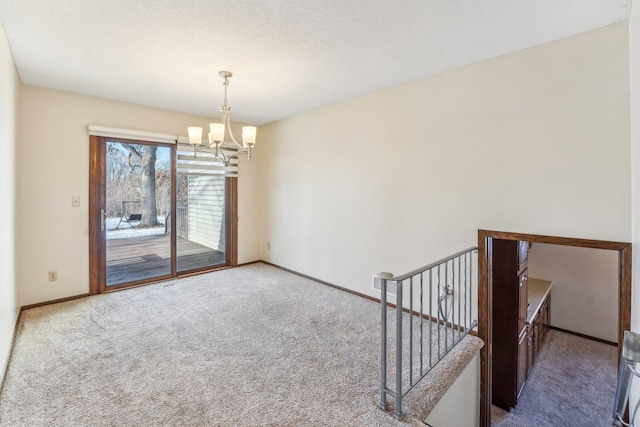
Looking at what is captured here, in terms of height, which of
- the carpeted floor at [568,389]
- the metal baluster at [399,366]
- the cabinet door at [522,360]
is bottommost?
the carpeted floor at [568,389]

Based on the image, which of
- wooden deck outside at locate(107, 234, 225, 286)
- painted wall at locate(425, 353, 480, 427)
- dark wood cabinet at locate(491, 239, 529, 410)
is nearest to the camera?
painted wall at locate(425, 353, 480, 427)

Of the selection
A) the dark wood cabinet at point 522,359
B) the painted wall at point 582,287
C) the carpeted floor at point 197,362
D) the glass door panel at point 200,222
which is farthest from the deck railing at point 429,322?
the glass door panel at point 200,222

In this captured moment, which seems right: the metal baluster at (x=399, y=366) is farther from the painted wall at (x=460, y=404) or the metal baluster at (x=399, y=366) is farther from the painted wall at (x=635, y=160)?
the painted wall at (x=635, y=160)

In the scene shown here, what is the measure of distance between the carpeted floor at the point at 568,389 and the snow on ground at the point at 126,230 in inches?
179

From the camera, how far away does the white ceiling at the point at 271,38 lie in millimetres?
1909

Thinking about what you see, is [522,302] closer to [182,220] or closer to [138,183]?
[182,220]

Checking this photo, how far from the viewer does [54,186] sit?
11.1ft

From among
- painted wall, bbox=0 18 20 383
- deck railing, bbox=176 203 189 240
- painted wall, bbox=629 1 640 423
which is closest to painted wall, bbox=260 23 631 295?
painted wall, bbox=629 1 640 423

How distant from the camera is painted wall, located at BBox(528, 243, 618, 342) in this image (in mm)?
4008

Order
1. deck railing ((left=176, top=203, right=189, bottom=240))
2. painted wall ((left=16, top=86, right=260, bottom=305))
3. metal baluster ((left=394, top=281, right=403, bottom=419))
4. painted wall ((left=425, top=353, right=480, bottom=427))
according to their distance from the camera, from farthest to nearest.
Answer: deck railing ((left=176, top=203, right=189, bottom=240)) → painted wall ((left=16, top=86, right=260, bottom=305)) → painted wall ((left=425, top=353, right=480, bottom=427)) → metal baluster ((left=394, top=281, right=403, bottom=419))

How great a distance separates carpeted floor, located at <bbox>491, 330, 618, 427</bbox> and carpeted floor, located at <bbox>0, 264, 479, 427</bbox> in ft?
5.82

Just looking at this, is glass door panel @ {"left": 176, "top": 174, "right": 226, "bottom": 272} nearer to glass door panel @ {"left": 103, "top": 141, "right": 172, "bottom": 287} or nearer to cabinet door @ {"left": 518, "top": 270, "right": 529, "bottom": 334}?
glass door panel @ {"left": 103, "top": 141, "right": 172, "bottom": 287}

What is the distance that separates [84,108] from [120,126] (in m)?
0.39

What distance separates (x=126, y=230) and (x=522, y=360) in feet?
16.1
